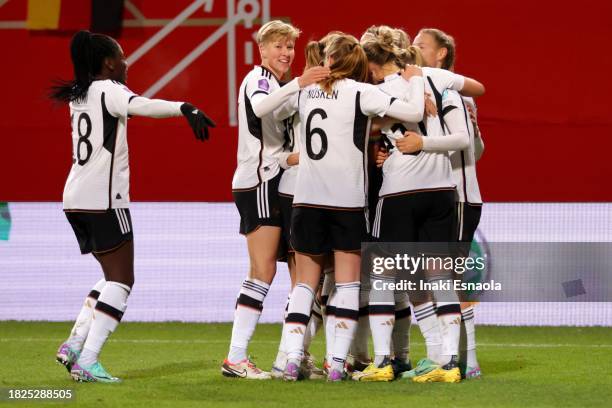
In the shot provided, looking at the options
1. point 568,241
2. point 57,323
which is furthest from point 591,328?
point 57,323

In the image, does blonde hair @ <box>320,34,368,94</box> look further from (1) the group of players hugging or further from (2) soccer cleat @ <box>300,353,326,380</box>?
(2) soccer cleat @ <box>300,353,326,380</box>

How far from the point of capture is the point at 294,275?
580 centimetres

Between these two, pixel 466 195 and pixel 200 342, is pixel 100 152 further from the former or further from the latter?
pixel 200 342

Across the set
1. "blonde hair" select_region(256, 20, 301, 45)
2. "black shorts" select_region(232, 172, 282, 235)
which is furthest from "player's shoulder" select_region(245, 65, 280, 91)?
"black shorts" select_region(232, 172, 282, 235)

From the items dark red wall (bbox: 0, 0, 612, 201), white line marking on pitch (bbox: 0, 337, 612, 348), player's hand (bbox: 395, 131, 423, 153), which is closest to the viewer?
player's hand (bbox: 395, 131, 423, 153)

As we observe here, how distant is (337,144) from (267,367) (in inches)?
57.6

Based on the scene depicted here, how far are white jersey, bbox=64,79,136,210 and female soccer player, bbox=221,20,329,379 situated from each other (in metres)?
0.58

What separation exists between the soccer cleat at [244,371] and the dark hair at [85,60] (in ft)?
4.67

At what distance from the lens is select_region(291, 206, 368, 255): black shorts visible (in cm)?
529

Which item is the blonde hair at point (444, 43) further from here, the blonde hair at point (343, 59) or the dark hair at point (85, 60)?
the dark hair at point (85, 60)

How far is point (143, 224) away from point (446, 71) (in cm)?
351

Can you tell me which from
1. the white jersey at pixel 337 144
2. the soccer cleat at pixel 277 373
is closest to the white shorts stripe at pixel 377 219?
the white jersey at pixel 337 144

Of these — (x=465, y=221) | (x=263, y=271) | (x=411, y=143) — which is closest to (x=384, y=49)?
(x=411, y=143)

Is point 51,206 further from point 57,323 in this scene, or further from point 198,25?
point 198,25
